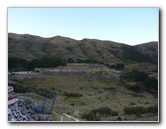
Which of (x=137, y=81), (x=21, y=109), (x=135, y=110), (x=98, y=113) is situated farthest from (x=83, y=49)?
(x=21, y=109)

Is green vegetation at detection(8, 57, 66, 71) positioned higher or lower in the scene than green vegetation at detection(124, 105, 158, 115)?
higher

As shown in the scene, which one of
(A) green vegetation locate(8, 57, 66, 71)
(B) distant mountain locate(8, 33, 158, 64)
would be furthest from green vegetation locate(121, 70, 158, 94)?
(A) green vegetation locate(8, 57, 66, 71)

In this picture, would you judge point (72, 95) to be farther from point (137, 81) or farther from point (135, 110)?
point (137, 81)

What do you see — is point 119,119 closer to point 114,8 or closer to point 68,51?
point 114,8

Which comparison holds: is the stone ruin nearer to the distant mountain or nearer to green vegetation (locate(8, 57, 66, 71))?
green vegetation (locate(8, 57, 66, 71))

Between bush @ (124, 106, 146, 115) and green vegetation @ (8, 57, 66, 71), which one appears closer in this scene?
bush @ (124, 106, 146, 115)

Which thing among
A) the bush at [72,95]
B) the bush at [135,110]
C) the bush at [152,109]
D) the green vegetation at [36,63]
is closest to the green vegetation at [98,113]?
the bush at [135,110]
